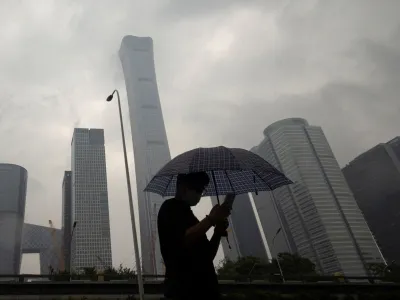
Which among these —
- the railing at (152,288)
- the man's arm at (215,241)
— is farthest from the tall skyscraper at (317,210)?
the man's arm at (215,241)

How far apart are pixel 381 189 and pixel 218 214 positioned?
16668 centimetres

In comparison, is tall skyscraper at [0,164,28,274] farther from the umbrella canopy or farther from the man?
the man

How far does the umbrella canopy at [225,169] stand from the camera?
5066 millimetres

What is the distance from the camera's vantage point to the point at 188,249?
3.47 meters

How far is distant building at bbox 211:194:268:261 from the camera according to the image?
7082 inches

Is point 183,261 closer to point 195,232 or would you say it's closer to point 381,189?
point 195,232

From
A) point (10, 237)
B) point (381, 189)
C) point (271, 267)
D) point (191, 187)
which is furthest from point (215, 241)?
point (10, 237)

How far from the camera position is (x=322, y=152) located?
14575cm

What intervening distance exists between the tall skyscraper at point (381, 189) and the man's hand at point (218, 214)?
150 metres

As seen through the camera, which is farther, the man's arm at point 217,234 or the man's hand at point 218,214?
the man's arm at point 217,234

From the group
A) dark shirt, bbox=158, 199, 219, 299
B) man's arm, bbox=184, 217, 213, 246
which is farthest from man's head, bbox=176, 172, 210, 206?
man's arm, bbox=184, 217, 213, 246

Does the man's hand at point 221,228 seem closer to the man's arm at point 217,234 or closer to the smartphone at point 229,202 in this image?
the man's arm at point 217,234

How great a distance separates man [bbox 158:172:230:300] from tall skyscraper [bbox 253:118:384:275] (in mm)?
115399

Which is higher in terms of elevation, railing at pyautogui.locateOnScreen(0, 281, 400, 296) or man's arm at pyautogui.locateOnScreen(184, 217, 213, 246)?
railing at pyautogui.locateOnScreen(0, 281, 400, 296)
